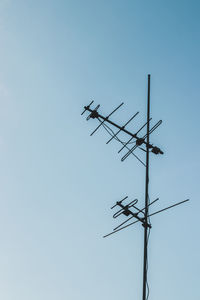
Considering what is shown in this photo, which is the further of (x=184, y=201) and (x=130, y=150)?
(x=130, y=150)

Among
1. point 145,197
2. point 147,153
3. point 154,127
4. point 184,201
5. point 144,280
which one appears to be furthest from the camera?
point 154,127

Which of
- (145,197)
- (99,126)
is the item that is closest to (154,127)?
(99,126)

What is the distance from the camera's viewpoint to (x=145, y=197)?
7.02 metres

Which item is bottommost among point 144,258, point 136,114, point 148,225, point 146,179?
point 144,258

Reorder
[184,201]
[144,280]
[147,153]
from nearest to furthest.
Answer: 1. [144,280]
2. [184,201]
3. [147,153]

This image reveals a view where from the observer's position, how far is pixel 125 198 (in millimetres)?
7188

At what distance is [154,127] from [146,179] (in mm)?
1547

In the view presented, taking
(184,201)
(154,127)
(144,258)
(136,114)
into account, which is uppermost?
(136,114)

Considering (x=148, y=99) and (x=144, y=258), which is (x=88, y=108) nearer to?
(x=148, y=99)

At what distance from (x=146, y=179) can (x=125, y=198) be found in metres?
0.62

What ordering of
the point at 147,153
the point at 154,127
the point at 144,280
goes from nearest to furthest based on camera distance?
the point at 144,280 → the point at 147,153 → the point at 154,127

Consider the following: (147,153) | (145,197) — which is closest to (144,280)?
(145,197)

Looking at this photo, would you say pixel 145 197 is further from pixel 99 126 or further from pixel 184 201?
pixel 99 126

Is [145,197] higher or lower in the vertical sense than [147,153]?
lower
